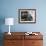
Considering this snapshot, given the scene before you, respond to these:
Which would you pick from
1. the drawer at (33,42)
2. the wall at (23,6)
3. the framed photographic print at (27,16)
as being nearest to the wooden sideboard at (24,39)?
the drawer at (33,42)

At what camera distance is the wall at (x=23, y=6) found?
4.57 m

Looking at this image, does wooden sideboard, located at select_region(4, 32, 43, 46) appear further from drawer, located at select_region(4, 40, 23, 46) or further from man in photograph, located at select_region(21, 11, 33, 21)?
man in photograph, located at select_region(21, 11, 33, 21)

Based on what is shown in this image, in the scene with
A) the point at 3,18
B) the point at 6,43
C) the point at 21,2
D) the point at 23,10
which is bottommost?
the point at 6,43

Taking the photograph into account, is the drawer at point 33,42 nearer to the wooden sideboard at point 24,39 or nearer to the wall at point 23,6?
the wooden sideboard at point 24,39

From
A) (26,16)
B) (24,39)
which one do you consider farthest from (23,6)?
(24,39)

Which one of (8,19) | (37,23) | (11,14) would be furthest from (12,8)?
(37,23)

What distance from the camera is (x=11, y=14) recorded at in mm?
4582

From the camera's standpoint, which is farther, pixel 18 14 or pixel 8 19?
pixel 18 14

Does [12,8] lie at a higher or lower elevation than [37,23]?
higher

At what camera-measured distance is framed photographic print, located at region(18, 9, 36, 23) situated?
4590 millimetres

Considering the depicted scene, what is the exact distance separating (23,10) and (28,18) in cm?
33

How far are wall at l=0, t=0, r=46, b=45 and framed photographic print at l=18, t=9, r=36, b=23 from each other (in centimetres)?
11

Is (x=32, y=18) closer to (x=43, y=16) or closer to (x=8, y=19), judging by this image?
(x=43, y=16)

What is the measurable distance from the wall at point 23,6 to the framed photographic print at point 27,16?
0.37ft
